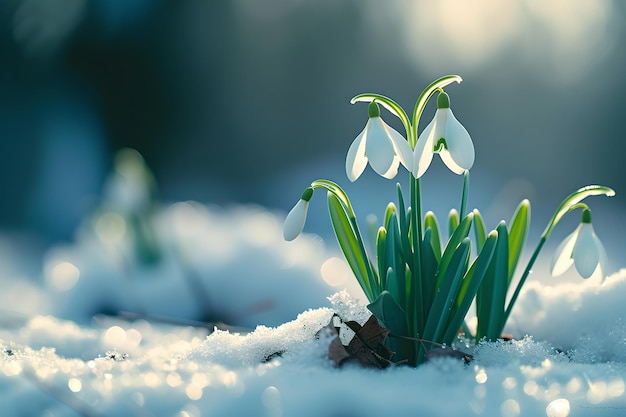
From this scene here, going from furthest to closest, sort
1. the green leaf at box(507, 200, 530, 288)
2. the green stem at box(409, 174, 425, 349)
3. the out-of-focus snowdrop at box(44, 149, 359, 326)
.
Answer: the out-of-focus snowdrop at box(44, 149, 359, 326)
the green leaf at box(507, 200, 530, 288)
the green stem at box(409, 174, 425, 349)

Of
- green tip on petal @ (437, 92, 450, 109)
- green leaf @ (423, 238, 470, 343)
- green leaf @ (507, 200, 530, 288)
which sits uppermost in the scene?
green tip on petal @ (437, 92, 450, 109)

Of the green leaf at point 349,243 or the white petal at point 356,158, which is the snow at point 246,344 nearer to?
the green leaf at point 349,243

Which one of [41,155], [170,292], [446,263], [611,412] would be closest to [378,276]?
[446,263]

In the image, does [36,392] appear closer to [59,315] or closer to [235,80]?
[59,315]

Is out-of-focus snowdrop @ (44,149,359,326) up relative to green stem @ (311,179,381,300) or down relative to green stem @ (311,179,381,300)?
up

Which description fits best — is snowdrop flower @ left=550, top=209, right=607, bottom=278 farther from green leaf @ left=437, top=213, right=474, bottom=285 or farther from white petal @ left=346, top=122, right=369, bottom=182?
white petal @ left=346, top=122, right=369, bottom=182

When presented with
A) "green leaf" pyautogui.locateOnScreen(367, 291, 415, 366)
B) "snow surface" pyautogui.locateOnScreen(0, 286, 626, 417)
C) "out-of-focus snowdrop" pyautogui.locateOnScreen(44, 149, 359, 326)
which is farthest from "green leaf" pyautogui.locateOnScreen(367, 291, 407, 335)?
"out-of-focus snowdrop" pyautogui.locateOnScreen(44, 149, 359, 326)

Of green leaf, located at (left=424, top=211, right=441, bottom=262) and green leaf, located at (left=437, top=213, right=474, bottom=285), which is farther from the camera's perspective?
green leaf, located at (left=424, top=211, right=441, bottom=262)

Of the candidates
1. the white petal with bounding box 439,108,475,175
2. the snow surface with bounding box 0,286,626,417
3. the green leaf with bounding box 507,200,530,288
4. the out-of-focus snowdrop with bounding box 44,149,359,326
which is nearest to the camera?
the snow surface with bounding box 0,286,626,417

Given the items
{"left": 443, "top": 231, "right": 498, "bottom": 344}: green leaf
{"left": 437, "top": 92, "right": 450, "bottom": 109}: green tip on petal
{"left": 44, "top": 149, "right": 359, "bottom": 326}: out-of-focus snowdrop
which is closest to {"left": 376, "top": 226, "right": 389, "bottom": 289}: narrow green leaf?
{"left": 443, "top": 231, "right": 498, "bottom": 344}: green leaf

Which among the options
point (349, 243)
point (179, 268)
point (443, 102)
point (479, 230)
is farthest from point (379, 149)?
point (179, 268)
